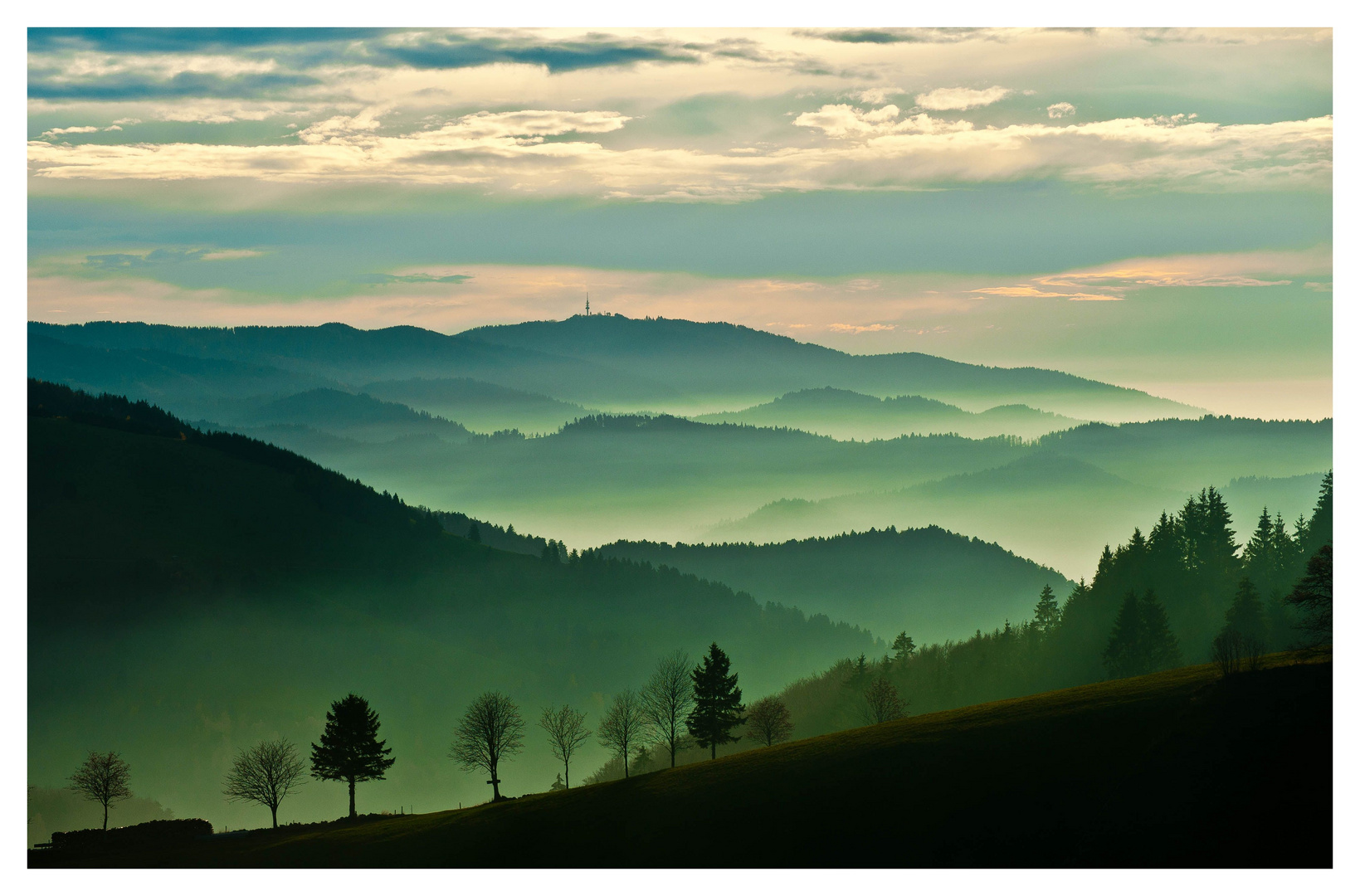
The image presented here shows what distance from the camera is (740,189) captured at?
304 ft

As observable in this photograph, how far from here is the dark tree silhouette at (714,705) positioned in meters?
82.8

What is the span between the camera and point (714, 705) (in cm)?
8362

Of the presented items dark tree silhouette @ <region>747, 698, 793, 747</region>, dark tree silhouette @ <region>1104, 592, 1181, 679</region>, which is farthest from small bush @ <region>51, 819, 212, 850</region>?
dark tree silhouette @ <region>1104, 592, 1181, 679</region>

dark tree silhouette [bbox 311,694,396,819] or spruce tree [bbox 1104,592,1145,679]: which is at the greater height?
spruce tree [bbox 1104,592,1145,679]

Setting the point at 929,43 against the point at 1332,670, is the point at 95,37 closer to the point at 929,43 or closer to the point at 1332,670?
the point at 929,43

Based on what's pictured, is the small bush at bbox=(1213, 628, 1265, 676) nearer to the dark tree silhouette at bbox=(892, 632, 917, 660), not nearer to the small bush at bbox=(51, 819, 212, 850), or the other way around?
the dark tree silhouette at bbox=(892, 632, 917, 660)

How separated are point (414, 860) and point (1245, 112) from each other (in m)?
80.1

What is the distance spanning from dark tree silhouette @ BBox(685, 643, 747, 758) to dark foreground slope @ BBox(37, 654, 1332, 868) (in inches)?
543

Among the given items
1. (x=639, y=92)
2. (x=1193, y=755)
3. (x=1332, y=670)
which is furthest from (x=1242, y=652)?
(x=639, y=92)

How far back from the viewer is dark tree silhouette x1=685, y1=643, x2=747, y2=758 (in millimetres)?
82750

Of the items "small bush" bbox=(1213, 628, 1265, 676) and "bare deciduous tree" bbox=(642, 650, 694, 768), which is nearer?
"small bush" bbox=(1213, 628, 1265, 676)

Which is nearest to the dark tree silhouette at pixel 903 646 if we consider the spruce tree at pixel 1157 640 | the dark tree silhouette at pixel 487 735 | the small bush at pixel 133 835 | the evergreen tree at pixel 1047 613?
the evergreen tree at pixel 1047 613

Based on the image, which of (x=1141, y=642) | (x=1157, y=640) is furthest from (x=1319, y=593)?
(x=1141, y=642)

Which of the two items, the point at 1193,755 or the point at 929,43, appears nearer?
the point at 1193,755
